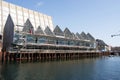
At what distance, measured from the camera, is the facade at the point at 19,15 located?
419ft

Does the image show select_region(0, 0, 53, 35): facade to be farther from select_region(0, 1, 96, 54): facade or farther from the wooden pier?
the wooden pier

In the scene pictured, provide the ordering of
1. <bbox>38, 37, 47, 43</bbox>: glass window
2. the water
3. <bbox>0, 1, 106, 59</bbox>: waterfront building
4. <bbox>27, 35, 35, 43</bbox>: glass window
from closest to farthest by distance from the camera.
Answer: the water < <bbox>0, 1, 106, 59</bbox>: waterfront building < <bbox>27, 35, 35, 43</bbox>: glass window < <bbox>38, 37, 47, 43</bbox>: glass window

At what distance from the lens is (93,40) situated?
174m

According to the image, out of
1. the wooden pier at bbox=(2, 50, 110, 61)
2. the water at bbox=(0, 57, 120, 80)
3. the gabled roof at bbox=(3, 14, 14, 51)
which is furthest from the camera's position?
→ the gabled roof at bbox=(3, 14, 14, 51)

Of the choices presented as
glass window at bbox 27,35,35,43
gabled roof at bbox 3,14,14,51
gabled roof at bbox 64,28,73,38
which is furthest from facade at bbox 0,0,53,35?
gabled roof at bbox 64,28,73,38

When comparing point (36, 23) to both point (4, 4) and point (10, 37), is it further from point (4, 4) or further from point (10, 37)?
point (10, 37)

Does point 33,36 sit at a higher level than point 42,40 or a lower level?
higher

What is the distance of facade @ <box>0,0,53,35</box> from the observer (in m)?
128

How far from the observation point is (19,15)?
139625 mm

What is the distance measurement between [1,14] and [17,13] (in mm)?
14108

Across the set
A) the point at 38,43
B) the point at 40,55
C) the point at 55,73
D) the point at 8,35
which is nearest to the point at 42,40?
the point at 38,43

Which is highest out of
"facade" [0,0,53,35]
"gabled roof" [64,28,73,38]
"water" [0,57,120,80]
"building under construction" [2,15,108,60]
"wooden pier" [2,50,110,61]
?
"facade" [0,0,53,35]

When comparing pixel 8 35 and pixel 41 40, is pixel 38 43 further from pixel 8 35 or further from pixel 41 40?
pixel 8 35

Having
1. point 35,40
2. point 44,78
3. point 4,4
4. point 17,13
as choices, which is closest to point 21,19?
point 17,13
